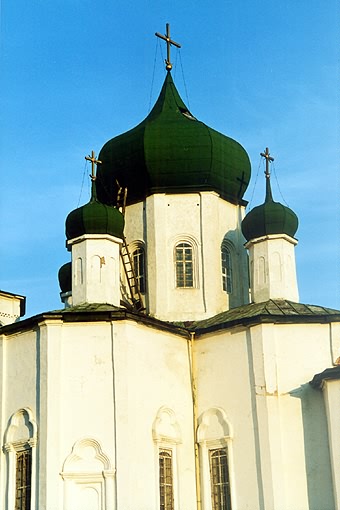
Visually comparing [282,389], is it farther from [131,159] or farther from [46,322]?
[131,159]

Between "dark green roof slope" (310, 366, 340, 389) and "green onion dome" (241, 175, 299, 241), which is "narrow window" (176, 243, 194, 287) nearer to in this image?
"green onion dome" (241, 175, 299, 241)

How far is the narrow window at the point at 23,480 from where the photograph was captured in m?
16.4

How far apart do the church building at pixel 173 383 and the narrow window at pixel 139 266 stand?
45 millimetres

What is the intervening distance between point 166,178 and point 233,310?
3506 millimetres

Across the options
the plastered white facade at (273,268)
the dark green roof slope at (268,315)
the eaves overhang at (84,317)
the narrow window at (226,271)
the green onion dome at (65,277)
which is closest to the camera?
the eaves overhang at (84,317)

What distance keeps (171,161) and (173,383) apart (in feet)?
17.7

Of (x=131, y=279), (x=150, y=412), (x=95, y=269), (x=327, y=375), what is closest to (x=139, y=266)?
(x=131, y=279)

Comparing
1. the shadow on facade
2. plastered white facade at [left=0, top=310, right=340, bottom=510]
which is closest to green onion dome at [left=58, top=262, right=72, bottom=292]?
plastered white facade at [left=0, top=310, right=340, bottom=510]

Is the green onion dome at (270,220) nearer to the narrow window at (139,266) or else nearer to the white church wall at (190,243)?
the white church wall at (190,243)

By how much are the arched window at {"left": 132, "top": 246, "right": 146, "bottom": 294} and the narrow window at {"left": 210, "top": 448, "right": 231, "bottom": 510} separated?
14.1 feet

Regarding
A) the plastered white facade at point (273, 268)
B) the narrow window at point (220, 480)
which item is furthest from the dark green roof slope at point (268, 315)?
the narrow window at point (220, 480)

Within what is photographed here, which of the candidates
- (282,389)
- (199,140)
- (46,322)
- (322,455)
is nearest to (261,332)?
(282,389)

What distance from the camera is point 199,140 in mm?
21094

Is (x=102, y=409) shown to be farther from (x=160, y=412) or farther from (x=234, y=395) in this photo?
(x=234, y=395)
